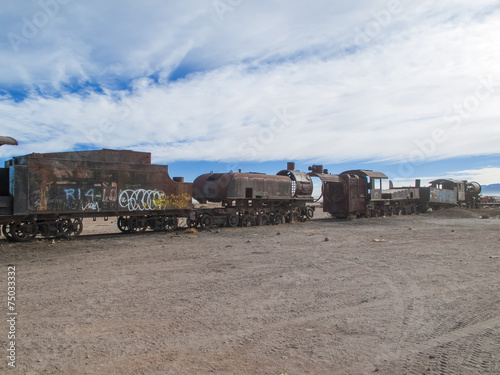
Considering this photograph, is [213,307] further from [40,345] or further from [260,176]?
[260,176]

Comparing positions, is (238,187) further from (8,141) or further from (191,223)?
(8,141)

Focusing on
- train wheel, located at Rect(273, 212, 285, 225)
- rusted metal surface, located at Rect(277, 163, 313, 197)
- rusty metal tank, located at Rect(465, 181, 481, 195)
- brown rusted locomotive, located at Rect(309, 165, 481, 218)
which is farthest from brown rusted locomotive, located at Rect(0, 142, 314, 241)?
rusty metal tank, located at Rect(465, 181, 481, 195)

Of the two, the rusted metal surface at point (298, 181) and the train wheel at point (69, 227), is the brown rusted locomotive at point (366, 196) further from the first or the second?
the train wheel at point (69, 227)

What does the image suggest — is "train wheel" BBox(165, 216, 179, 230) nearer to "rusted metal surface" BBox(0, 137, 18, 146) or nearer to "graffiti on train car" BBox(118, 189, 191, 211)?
"graffiti on train car" BBox(118, 189, 191, 211)

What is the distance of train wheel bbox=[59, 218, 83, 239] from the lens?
509 inches

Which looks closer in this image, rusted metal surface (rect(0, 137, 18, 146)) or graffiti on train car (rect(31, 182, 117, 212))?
rusted metal surface (rect(0, 137, 18, 146))

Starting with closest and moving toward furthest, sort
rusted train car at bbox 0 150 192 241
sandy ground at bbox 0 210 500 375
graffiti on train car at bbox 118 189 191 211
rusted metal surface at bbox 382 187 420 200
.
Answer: sandy ground at bbox 0 210 500 375
rusted train car at bbox 0 150 192 241
graffiti on train car at bbox 118 189 191 211
rusted metal surface at bbox 382 187 420 200

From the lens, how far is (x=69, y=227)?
13109 millimetres

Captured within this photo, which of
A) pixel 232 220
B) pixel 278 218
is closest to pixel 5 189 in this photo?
pixel 232 220

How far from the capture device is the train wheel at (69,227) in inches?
509

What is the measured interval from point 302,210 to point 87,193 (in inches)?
522

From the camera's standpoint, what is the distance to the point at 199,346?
13.6 feet

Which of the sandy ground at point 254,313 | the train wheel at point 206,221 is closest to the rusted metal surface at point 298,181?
the train wheel at point 206,221

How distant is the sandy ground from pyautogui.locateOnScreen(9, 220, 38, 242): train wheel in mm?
2343
